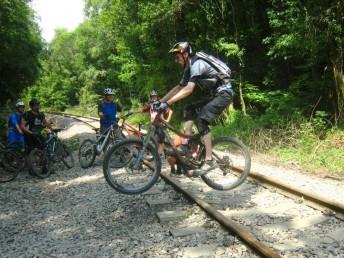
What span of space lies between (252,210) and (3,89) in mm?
24566

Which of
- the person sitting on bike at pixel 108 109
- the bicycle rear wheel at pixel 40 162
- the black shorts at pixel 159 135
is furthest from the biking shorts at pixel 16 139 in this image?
the black shorts at pixel 159 135

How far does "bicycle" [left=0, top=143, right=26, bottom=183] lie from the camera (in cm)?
1141

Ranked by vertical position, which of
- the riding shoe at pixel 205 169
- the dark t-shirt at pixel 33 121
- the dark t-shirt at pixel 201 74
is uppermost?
the dark t-shirt at pixel 201 74

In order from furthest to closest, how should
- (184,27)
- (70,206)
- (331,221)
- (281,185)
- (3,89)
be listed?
(3,89) → (184,27) → (70,206) → (281,185) → (331,221)

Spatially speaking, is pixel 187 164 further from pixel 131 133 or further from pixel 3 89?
pixel 3 89

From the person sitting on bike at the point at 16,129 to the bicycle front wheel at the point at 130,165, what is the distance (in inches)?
231

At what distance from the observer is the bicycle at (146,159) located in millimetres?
6508

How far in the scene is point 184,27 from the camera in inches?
815

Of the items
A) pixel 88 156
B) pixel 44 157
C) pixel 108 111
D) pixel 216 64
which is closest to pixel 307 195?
pixel 216 64

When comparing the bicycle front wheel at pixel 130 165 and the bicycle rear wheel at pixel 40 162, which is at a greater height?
the bicycle front wheel at pixel 130 165

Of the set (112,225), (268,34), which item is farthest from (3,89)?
(112,225)

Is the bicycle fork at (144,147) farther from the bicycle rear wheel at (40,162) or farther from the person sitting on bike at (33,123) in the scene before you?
the person sitting on bike at (33,123)

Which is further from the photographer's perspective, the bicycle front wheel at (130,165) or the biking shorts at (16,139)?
the biking shorts at (16,139)

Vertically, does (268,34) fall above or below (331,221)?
above
